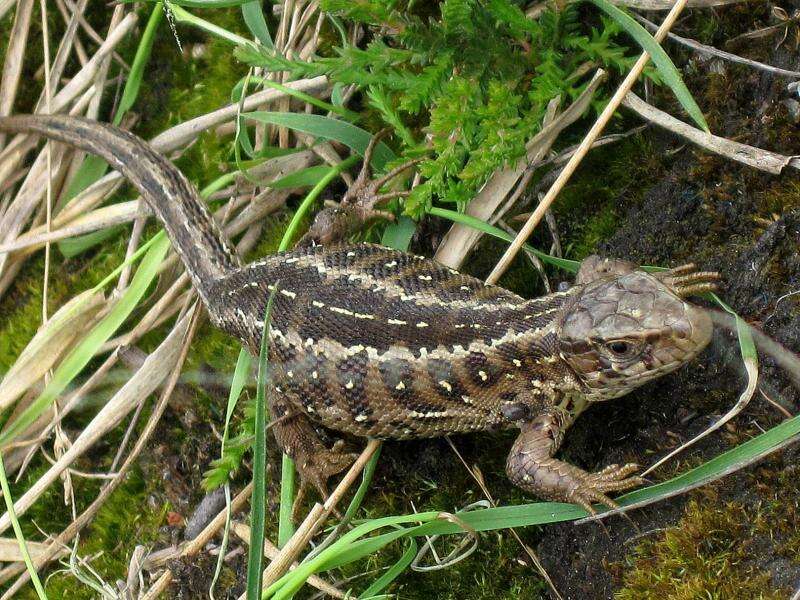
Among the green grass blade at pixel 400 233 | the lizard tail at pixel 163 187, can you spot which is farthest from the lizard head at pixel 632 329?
the lizard tail at pixel 163 187

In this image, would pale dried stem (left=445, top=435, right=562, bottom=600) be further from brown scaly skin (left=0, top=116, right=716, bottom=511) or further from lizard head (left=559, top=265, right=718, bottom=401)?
lizard head (left=559, top=265, right=718, bottom=401)

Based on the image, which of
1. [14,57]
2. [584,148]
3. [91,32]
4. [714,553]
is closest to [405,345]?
[584,148]

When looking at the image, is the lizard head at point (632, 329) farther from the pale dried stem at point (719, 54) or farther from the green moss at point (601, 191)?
the pale dried stem at point (719, 54)

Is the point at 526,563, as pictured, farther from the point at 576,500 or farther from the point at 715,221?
the point at 715,221

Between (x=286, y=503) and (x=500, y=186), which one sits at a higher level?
(x=500, y=186)

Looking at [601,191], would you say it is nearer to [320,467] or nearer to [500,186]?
[500,186]

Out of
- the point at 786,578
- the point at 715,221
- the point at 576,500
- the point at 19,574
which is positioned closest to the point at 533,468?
the point at 576,500

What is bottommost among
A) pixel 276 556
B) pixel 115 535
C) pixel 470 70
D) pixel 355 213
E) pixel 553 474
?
pixel 115 535
